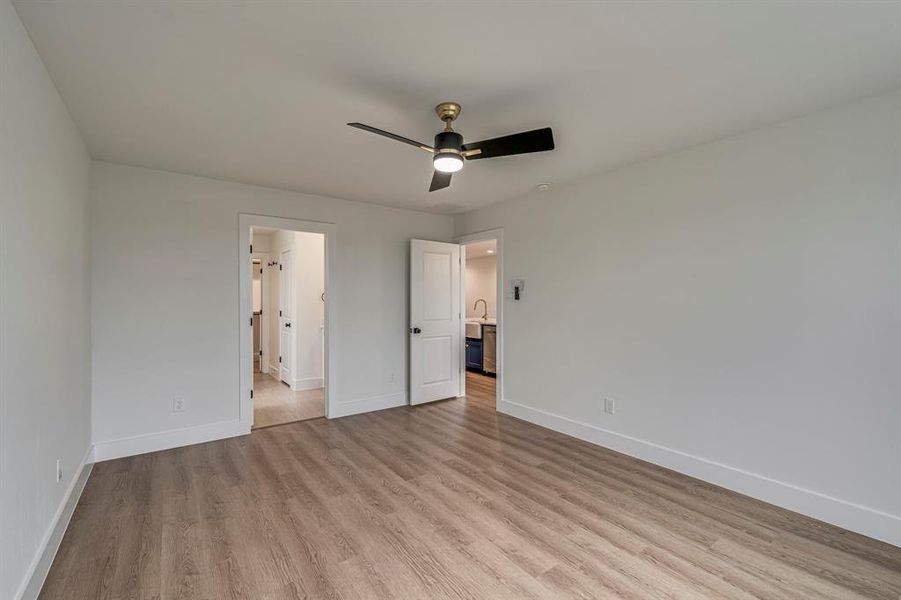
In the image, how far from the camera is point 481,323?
7.21 metres

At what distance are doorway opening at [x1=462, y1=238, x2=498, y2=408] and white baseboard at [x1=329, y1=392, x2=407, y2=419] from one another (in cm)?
101

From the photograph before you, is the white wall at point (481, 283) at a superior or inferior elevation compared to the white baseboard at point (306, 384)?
superior

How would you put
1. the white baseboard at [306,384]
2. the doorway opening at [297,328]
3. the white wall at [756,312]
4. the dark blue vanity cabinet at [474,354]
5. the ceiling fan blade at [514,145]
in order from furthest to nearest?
the dark blue vanity cabinet at [474,354]
the white baseboard at [306,384]
the doorway opening at [297,328]
the white wall at [756,312]
the ceiling fan blade at [514,145]

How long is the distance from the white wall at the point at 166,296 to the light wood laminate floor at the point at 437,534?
1.46ft

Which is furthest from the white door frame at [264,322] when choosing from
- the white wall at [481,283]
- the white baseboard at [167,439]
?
the white wall at [481,283]

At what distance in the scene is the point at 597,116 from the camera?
2.56 metres

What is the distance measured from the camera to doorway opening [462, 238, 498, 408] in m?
5.91

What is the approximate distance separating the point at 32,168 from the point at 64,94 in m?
0.77

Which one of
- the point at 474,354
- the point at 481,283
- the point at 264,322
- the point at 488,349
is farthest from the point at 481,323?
the point at 264,322

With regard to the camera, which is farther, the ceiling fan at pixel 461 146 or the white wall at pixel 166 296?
the white wall at pixel 166 296

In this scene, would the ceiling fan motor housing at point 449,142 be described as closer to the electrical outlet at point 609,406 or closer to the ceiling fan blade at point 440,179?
the ceiling fan blade at point 440,179

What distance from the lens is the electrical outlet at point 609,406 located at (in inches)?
143

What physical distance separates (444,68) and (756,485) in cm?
332

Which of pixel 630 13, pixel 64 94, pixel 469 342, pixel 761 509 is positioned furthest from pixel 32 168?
pixel 469 342
